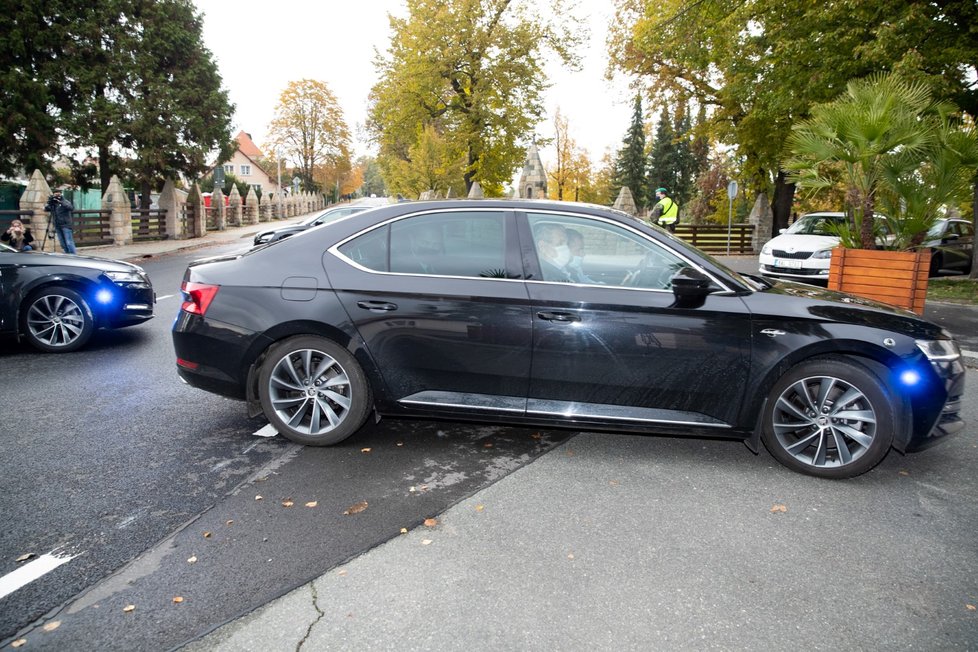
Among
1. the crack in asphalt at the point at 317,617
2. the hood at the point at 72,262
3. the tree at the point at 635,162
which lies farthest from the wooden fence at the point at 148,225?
the tree at the point at 635,162

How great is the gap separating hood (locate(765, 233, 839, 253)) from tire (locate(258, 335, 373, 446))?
13.1m

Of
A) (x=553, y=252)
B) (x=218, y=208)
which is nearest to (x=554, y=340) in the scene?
(x=553, y=252)

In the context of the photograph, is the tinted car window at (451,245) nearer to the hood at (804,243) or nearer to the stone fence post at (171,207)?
the hood at (804,243)

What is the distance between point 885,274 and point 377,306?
7.86m

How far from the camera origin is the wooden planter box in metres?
8.95

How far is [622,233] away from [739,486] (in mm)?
1729

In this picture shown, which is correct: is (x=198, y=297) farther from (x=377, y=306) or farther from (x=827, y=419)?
(x=827, y=419)

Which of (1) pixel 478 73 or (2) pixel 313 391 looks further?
(1) pixel 478 73

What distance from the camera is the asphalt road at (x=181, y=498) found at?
276 cm

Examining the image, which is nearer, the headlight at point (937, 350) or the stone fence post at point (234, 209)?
the headlight at point (937, 350)

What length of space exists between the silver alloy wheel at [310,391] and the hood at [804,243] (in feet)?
43.0

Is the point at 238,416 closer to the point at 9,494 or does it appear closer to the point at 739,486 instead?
the point at 9,494

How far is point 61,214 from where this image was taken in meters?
18.4

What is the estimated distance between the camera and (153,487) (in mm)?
3900
